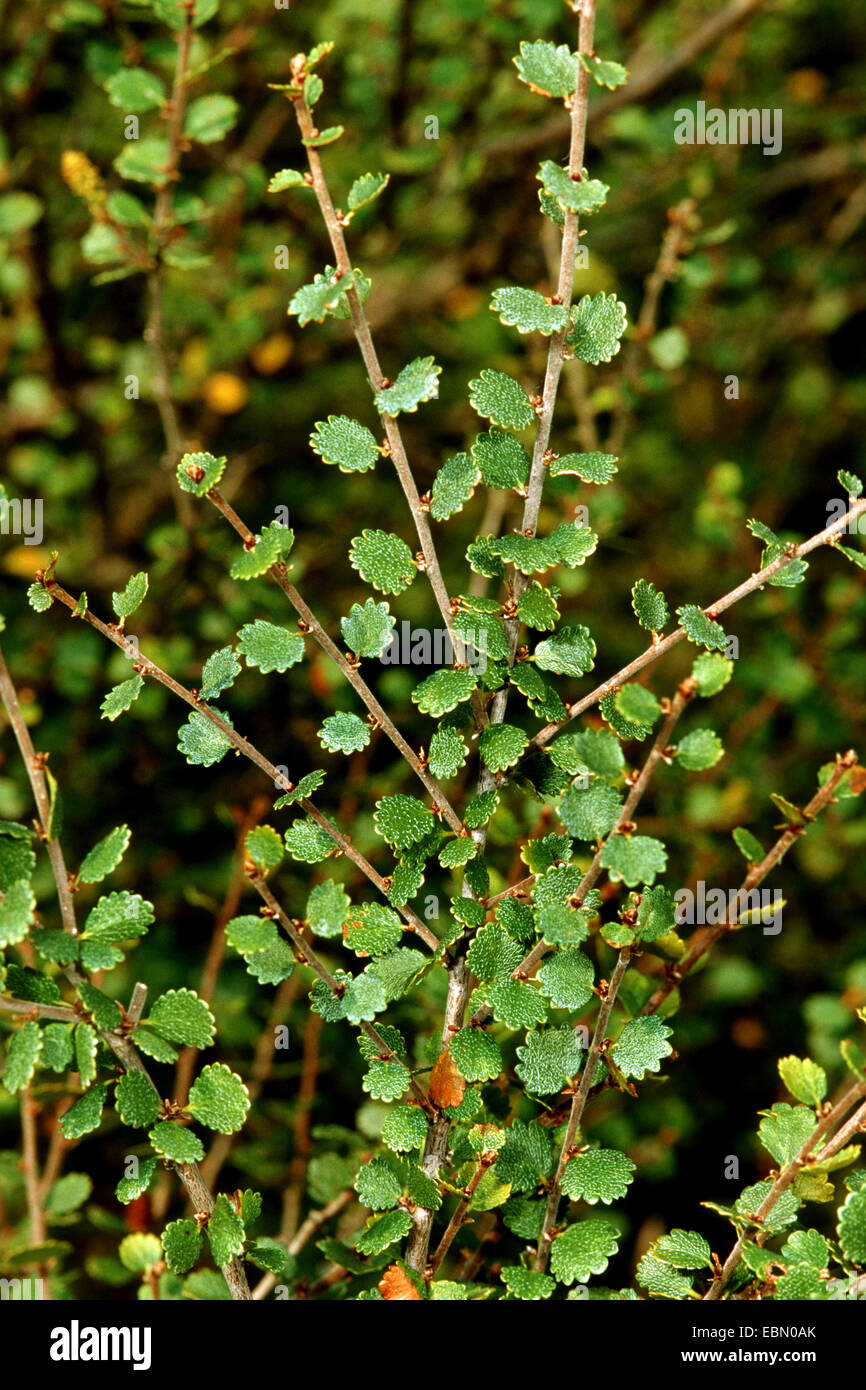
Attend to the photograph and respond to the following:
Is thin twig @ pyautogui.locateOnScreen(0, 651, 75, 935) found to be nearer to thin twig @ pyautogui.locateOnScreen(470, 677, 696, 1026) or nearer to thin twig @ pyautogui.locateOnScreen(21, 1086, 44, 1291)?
thin twig @ pyautogui.locateOnScreen(470, 677, 696, 1026)

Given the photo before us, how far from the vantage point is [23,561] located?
2.15 metres

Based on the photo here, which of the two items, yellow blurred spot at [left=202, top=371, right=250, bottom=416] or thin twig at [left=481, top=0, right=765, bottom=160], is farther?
yellow blurred spot at [left=202, top=371, right=250, bottom=416]

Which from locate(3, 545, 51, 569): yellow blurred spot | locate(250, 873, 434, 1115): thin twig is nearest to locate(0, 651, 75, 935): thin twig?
locate(250, 873, 434, 1115): thin twig

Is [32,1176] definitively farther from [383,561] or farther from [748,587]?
[748,587]

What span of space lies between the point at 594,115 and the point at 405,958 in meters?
1.58

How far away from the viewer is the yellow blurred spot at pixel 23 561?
2.12 meters

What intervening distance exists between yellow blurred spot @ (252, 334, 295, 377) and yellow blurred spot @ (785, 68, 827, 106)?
1612 mm

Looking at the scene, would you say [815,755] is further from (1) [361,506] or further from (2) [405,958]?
(2) [405,958]

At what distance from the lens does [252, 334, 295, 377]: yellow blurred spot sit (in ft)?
7.42

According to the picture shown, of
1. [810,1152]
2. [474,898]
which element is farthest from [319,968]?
[810,1152]

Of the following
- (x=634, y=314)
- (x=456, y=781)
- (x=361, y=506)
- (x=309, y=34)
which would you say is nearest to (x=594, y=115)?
(x=634, y=314)

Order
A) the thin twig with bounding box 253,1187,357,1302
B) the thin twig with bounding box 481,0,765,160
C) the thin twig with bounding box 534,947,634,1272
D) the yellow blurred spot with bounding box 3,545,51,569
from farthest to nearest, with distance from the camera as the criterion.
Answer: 1. the yellow blurred spot with bounding box 3,545,51,569
2. the thin twig with bounding box 481,0,765,160
3. the thin twig with bounding box 253,1187,357,1302
4. the thin twig with bounding box 534,947,634,1272

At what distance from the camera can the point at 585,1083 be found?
0.82m

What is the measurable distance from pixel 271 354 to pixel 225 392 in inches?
5.1
